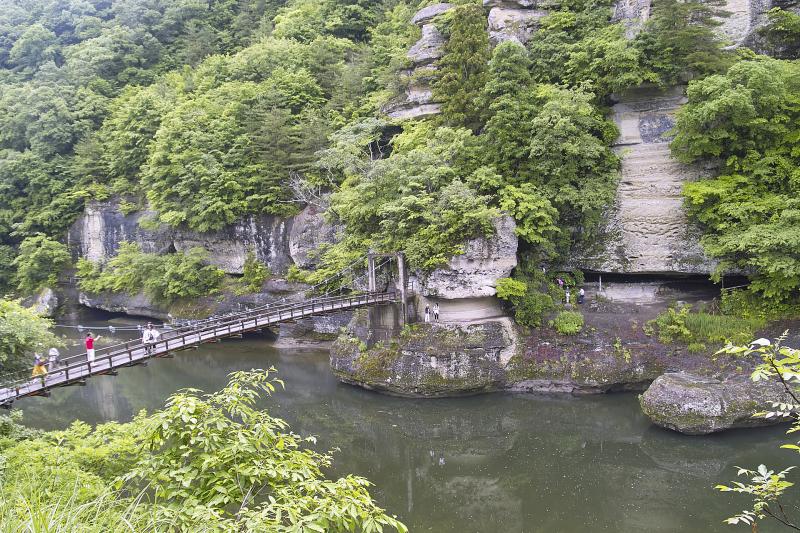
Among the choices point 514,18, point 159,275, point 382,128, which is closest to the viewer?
point 514,18

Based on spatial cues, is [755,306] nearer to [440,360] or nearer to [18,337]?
[440,360]

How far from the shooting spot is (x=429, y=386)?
57.5ft

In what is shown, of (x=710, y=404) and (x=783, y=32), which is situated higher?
A: (x=783, y=32)

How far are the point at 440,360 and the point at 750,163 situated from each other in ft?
40.1

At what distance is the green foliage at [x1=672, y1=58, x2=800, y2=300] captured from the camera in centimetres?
1587

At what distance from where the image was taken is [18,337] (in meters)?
10.5

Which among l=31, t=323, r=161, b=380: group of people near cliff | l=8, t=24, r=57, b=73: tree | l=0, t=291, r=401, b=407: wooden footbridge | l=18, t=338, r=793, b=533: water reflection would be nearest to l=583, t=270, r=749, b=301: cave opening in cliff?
l=18, t=338, r=793, b=533: water reflection

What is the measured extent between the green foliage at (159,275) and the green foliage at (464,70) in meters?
14.4

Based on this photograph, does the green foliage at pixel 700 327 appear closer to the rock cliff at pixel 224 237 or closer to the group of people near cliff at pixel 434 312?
the group of people near cliff at pixel 434 312

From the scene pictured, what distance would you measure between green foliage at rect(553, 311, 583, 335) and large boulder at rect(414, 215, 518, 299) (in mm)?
2493

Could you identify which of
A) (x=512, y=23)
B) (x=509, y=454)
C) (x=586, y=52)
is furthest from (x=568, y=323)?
(x=512, y=23)

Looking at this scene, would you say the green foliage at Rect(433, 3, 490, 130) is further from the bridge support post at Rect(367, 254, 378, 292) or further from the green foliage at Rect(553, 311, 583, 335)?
the green foliage at Rect(553, 311, 583, 335)

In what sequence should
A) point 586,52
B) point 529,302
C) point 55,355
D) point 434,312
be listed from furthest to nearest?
point 586,52 → point 434,312 → point 529,302 → point 55,355

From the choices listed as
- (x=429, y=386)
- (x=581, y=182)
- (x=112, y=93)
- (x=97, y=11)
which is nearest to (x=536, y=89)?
(x=581, y=182)
